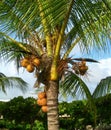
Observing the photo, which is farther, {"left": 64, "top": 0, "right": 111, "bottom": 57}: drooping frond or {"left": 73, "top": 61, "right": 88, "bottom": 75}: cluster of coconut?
{"left": 73, "top": 61, "right": 88, "bottom": 75}: cluster of coconut

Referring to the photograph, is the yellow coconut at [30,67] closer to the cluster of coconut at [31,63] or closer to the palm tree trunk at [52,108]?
the cluster of coconut at [31,63]

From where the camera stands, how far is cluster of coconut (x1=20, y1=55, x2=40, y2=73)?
918 cm

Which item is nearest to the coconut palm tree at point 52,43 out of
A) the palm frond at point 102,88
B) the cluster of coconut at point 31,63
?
the cluster of coconut at point 31,63

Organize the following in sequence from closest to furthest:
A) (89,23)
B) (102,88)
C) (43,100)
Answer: (89,23)
(43,100)
(102,88)

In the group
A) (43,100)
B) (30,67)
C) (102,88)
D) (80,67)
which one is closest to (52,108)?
(43,100)

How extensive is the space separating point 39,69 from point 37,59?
0.23 m

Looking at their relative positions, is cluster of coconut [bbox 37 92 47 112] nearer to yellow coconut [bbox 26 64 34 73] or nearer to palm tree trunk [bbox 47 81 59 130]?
palm tree trunk [bbox 47 81 59 130]

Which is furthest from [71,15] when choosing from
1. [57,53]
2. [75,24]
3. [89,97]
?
[89,97]

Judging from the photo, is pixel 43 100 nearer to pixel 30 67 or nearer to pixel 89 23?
pixel 30 67

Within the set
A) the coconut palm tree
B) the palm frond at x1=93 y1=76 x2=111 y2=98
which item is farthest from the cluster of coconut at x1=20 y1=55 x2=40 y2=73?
the palm frond at x1=93 y1=76 x2=111 y2=98

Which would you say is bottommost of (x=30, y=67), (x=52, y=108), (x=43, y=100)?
(x=52, y=108)

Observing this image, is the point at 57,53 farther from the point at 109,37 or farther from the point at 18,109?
the point at 18,109

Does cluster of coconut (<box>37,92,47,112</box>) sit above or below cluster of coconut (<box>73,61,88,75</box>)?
below

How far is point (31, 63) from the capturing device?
9.26m
